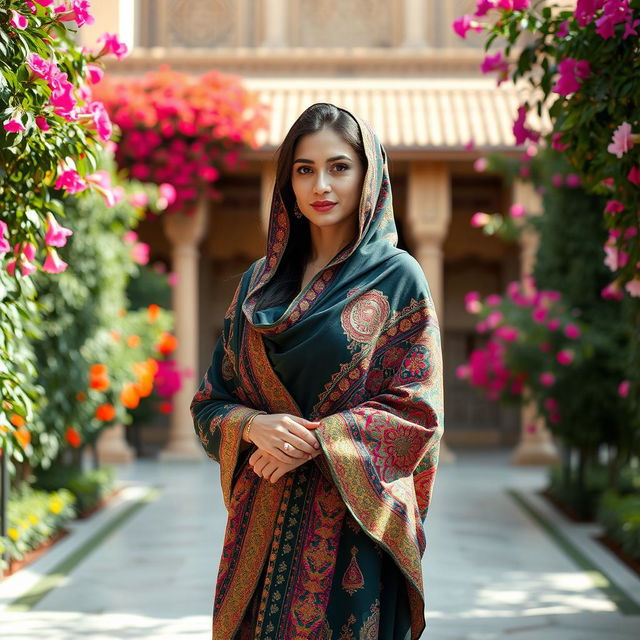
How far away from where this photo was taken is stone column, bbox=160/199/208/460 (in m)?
12.1

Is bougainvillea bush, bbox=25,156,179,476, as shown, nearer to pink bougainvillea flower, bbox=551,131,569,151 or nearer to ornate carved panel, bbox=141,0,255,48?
pink bougainvillea flower, bbox=551,131,569,151

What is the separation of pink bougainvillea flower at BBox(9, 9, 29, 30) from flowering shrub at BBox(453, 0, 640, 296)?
5.46 feet

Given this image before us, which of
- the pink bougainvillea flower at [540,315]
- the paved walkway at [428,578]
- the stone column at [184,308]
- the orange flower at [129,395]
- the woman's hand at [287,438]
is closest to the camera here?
the woman's hand at [287,438]

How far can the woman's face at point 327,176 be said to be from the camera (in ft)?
8.50

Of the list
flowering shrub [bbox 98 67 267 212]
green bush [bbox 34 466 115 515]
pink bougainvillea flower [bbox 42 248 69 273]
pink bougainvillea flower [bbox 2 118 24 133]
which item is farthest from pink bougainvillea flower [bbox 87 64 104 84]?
flowering shrub [bbox 98 67 267 212]

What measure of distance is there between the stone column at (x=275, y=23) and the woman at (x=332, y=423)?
37.7 feet

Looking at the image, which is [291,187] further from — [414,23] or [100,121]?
[414,23]

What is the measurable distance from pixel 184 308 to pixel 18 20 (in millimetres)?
9266

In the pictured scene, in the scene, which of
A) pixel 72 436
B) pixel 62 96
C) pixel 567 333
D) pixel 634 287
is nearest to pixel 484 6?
pixel 634 287

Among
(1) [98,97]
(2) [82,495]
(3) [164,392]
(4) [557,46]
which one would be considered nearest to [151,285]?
(3) [164,392]

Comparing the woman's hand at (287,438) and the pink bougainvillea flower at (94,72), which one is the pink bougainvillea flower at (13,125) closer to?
the pink bougainvillea flower at (94,72)

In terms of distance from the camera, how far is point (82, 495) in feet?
27.4

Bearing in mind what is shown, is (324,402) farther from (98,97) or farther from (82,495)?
(98,97)

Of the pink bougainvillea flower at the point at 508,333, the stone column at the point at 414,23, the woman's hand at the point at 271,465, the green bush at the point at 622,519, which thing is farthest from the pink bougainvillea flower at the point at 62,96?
the stone column at the point at 414,23
